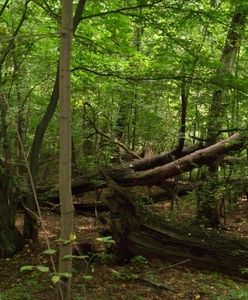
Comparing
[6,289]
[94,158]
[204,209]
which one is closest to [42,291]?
[6,289]

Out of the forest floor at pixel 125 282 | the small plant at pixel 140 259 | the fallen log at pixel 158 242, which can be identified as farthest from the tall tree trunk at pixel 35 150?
the small plant at pixel 140 259

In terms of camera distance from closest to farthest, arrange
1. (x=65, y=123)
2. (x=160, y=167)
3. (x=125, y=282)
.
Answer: (x=65, y=123), (x=125, y=282), (x=160, y=167)

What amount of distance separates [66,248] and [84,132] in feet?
28.8

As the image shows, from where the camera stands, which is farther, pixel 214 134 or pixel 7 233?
pixel 214 134

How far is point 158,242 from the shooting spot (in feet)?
22.4

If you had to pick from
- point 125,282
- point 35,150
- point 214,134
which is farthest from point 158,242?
point 214,134

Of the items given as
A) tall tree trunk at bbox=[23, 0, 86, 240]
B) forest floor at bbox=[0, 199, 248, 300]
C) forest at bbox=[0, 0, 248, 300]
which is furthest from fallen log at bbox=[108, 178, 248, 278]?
tall tree trunk at bbox=[23, 0, 86, 240]

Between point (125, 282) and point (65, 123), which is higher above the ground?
point (65, 123)

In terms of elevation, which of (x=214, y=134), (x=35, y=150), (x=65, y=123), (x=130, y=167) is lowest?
(x=130, y=167)

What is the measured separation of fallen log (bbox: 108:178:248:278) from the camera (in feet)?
22.1

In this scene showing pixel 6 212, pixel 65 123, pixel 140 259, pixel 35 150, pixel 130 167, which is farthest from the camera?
pixel 130 167

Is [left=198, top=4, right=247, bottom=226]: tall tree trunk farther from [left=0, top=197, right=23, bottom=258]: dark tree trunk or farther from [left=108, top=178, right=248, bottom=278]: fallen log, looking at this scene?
[left=0, top=197, right=23, bottom=258]: dark tree trunk

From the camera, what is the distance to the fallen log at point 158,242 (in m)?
6.73

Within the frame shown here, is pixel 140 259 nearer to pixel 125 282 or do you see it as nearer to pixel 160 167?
pixel 125 282
